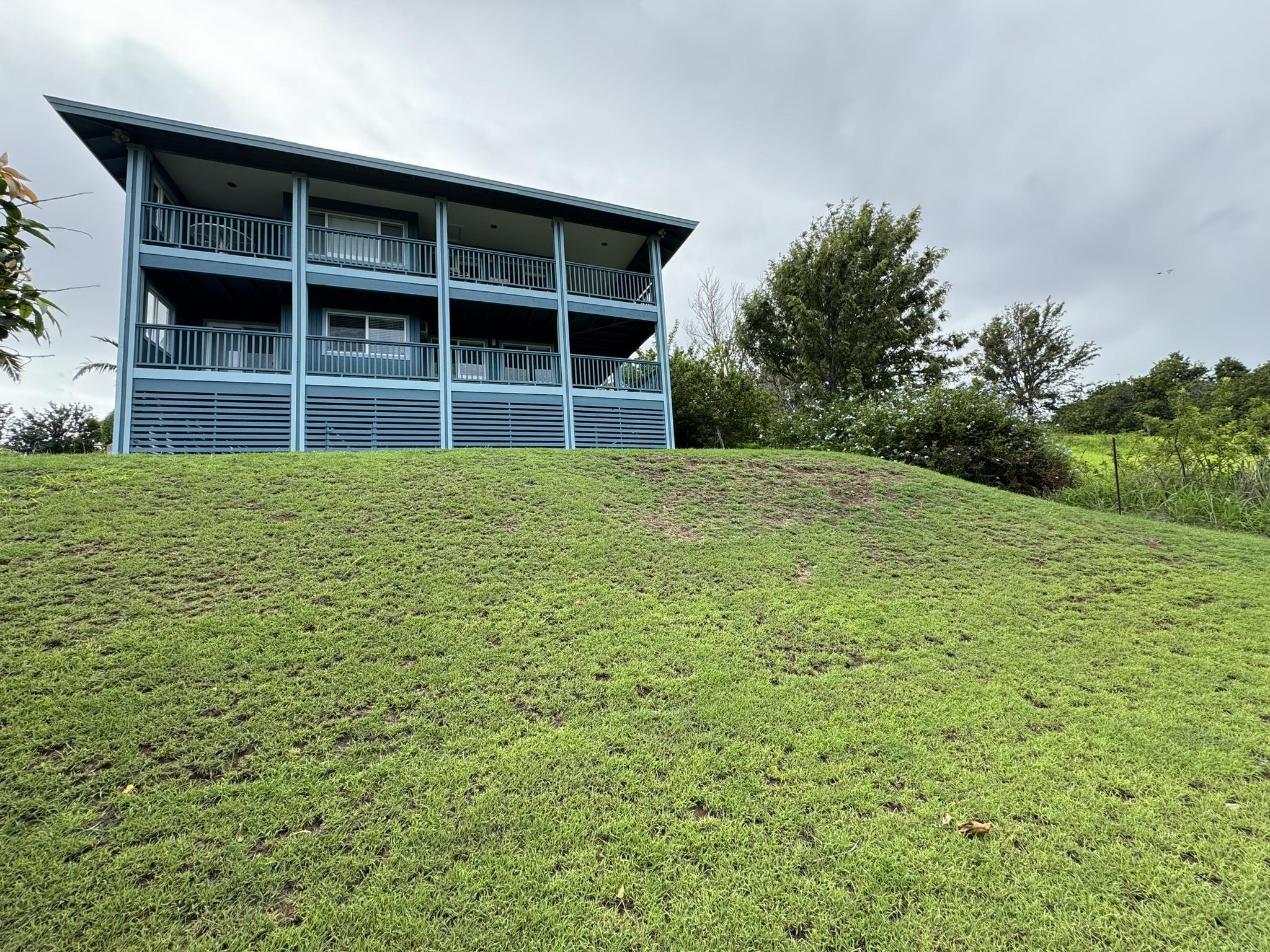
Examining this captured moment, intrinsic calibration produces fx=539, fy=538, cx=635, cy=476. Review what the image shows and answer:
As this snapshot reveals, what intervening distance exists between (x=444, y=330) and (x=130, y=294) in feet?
18.5

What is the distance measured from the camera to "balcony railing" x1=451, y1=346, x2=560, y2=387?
13.0 m

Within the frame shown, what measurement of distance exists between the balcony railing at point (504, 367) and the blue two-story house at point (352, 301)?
0.09m

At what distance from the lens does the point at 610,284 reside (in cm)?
1498

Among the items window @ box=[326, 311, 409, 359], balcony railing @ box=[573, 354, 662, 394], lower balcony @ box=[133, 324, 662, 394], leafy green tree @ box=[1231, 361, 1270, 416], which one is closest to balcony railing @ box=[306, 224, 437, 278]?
window @ box=[326, 311, 409, 359]

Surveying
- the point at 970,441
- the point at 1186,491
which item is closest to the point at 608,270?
the point at 970,441

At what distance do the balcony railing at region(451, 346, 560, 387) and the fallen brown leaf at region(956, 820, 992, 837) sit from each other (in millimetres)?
11695

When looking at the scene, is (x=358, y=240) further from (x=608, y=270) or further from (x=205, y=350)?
(x=608, y=270)

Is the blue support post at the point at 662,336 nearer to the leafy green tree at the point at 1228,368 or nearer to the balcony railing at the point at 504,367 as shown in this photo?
the balcony railing at the point at 504,367

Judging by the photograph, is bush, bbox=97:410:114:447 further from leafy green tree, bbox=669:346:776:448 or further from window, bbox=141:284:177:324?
leafy green tree, bbox=669:346:776:448

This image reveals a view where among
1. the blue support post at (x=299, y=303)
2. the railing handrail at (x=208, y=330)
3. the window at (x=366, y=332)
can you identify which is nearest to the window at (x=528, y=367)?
the window at (x=366, y=332)

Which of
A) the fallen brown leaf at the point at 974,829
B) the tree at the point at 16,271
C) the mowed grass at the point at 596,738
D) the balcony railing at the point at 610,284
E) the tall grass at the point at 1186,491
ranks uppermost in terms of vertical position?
the balcony railing at the point at 610,284

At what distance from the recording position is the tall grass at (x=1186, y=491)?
8.90 m

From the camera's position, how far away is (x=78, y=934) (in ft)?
6.59

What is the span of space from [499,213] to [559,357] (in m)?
4.09
